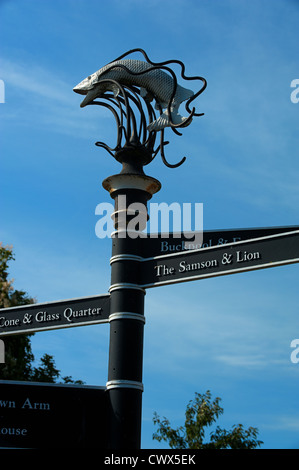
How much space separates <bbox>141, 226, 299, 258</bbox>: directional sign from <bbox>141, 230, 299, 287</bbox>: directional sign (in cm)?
19

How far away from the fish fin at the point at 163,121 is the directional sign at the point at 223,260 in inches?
56.4

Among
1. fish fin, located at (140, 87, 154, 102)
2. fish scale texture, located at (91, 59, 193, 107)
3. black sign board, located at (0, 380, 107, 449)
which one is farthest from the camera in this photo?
fish fin, located at (140, 87, 154, 102)

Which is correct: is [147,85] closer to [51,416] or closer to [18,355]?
[51,416]

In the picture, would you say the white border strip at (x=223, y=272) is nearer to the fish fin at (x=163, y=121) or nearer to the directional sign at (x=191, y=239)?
the directional sign at (x=191, y=239)

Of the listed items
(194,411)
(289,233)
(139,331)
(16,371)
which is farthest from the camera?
(16,371)

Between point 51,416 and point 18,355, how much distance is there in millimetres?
15645

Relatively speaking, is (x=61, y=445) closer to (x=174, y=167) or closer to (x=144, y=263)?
(x=144, y=263)

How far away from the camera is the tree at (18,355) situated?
19.9 meters

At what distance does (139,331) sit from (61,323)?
85cm

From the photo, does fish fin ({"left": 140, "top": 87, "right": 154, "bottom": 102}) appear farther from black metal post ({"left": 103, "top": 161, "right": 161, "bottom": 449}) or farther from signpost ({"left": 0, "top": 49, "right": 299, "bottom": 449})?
black metal post ({"left": 103, "top": 161, "right": 161, "bottom": 449})

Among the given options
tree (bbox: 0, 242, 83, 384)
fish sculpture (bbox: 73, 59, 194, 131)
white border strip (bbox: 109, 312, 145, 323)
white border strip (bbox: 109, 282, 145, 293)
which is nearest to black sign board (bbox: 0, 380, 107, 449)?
white border strip (bbox: 109, 312, 145, 323)

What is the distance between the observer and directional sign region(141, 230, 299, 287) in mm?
5977

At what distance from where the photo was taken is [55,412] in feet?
20.6
